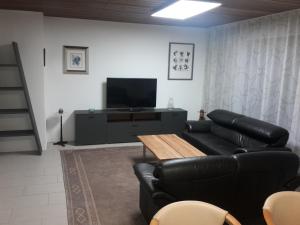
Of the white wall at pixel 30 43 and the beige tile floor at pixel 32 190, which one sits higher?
the white wall at pixel 30 43

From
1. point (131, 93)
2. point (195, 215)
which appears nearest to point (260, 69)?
point (131, 93)

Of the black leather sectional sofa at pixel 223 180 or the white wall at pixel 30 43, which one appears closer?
the black leather sectional sofa at pixel 223 180

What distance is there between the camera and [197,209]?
158cm

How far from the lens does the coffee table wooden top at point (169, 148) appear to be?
11.7ft

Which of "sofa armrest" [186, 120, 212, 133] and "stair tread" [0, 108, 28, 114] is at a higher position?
"stair tread" [0, 108, 28, 114]

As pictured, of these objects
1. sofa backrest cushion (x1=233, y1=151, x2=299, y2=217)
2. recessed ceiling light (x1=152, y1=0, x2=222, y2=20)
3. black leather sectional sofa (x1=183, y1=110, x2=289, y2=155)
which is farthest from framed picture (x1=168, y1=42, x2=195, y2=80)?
sofa backrest cushion (x1=233, y1=151, x2=299, y2=217)

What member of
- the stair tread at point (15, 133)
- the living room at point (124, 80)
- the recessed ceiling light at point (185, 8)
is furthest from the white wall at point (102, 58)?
the recessed ceiling light at point (185, 8)

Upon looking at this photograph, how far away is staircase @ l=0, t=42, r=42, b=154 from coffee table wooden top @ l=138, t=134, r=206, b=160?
74.4 inches

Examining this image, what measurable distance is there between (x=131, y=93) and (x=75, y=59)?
124cm

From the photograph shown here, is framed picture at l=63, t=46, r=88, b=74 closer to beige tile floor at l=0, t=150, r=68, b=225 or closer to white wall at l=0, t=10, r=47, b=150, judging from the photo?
white wall at l=0, t=10, r=47, b=150

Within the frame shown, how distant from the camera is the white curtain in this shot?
3934 mm

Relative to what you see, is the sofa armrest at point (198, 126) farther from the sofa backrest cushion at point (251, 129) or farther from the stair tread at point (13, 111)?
the stair tread at point (13, 111)

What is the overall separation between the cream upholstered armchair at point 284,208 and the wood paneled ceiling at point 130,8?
7.69 ft

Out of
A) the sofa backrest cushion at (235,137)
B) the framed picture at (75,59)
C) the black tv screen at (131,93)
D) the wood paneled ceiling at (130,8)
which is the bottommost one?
the sofa backrest cushion at (235,137)
